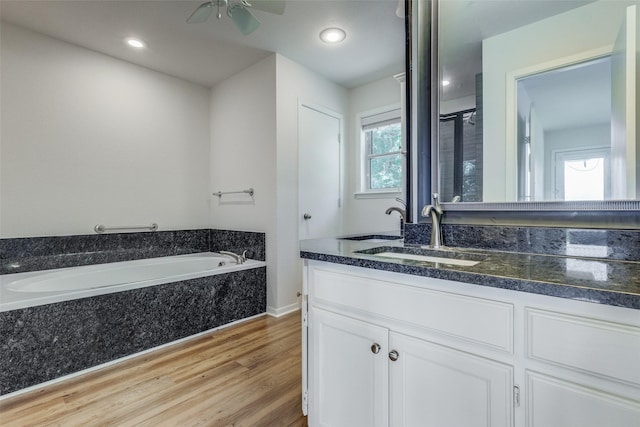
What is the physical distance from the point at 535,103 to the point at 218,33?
241 centimetres

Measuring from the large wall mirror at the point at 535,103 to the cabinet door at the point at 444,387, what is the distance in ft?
2.45

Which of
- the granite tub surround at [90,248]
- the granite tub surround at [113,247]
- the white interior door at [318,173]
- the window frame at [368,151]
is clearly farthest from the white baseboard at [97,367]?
the window frame at [368,151]

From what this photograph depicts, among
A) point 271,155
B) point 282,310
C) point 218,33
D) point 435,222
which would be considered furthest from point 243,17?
point 282,310

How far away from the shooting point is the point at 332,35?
2637 millimetres

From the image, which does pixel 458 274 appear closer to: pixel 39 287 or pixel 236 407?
pixel 236 407

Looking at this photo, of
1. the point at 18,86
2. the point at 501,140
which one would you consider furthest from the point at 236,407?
the point at 18,86

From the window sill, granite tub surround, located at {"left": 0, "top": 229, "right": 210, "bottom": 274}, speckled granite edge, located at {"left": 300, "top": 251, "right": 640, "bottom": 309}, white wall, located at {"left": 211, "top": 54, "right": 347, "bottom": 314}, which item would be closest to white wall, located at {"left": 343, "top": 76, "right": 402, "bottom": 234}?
the window sill

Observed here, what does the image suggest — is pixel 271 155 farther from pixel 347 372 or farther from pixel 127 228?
pixel 347 372

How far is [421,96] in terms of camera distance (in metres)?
1.60

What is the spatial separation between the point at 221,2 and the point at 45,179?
2.15 metres

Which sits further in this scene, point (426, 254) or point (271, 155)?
point (271, 155)

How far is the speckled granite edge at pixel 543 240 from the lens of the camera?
107 cm

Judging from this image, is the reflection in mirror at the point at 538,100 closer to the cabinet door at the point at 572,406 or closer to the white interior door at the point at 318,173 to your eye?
the cabinet door at the point at 572,406

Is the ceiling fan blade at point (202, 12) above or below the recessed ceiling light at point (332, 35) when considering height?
below
